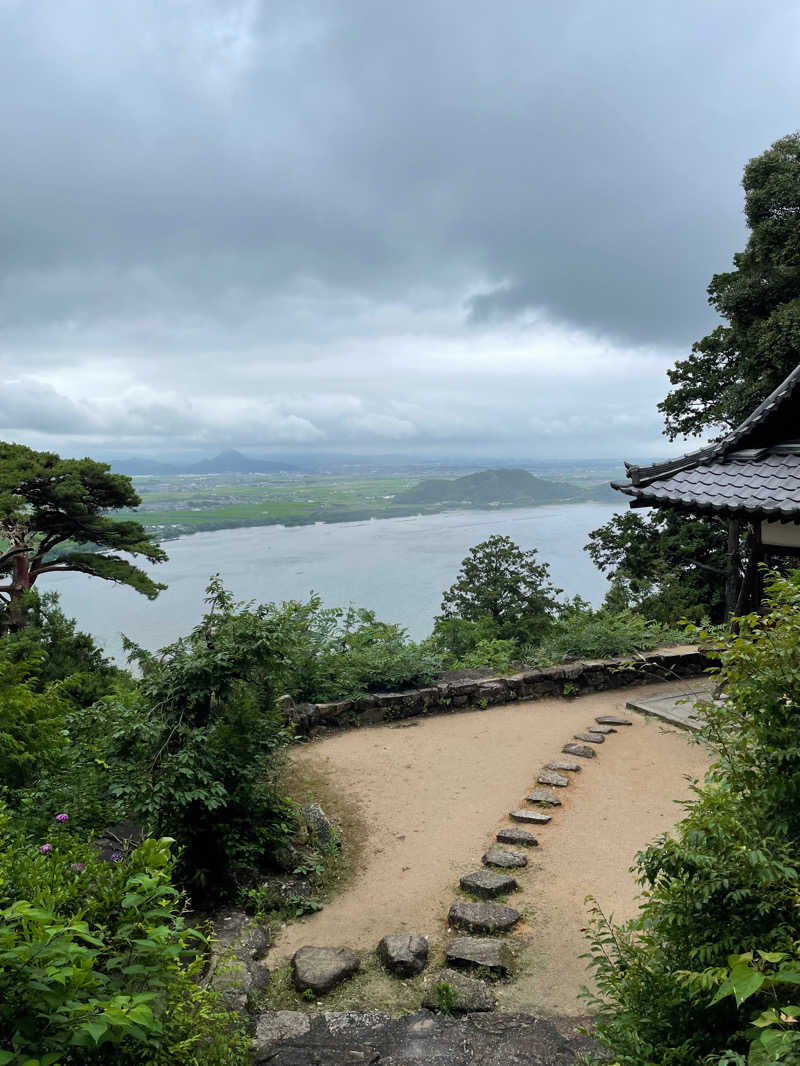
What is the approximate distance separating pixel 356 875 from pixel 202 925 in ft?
3.72

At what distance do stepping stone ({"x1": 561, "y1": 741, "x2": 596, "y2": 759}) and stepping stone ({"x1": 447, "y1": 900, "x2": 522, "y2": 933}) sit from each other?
247 cm

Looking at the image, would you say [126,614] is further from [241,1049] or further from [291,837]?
[241,1049]

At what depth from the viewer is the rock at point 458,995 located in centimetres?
269

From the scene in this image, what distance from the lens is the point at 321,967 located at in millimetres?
2965

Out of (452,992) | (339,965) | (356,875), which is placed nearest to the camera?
(452,992)

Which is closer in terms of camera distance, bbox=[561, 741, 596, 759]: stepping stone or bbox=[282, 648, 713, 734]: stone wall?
bbox=[561, 741, 596, 759]: stepping stone

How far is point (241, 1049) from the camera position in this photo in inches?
82.6

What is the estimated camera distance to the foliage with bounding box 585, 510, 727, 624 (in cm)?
1447

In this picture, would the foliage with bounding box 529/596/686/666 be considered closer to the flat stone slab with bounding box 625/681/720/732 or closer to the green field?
the flat stone slab with bounding box 625/681/720/732

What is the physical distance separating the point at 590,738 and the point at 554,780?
112cm

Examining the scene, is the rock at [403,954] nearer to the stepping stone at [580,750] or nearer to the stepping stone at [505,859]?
the stepping stone at [505,859]

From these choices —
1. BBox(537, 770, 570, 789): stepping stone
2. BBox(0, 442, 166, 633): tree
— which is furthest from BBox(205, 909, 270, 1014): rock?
BBox(0, 442, 166, 633): tree

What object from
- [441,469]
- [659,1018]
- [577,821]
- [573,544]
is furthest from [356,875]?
[441,469]

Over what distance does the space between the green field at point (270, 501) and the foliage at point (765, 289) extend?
11.1 metres
